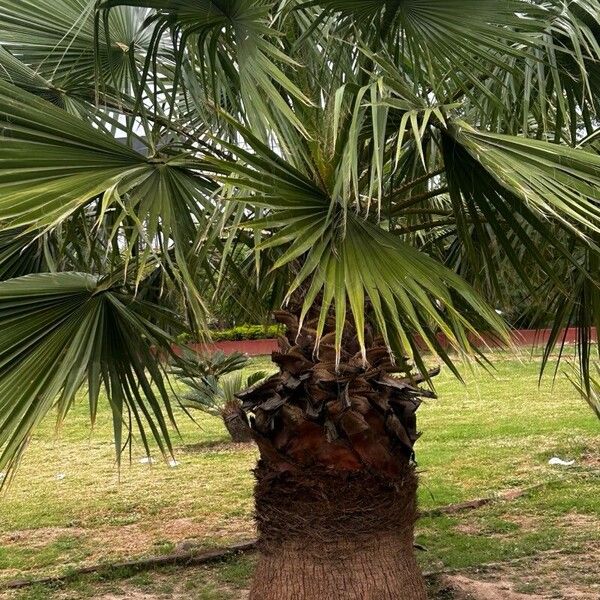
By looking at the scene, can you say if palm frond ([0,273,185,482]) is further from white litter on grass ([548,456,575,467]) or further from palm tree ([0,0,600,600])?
white litter on grass ([548,456,575,467])

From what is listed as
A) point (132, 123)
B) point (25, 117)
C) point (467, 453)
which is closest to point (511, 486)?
point (467, 453)

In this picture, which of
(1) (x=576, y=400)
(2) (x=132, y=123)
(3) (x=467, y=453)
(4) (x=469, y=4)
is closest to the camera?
(4) (x=469, y=4)

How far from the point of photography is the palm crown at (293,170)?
9.72 feet

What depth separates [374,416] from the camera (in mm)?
3635

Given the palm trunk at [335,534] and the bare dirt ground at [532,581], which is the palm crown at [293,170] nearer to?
the palm trunk at [335,534]

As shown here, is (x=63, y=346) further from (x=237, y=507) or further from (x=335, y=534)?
(x=237, y=507)

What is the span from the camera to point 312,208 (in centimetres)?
324

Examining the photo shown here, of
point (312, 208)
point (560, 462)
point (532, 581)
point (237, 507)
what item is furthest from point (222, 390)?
point (312, 208)

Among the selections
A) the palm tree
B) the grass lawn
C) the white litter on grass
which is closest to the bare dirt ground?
the grass lawn

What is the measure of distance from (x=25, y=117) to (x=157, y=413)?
1.38 metres

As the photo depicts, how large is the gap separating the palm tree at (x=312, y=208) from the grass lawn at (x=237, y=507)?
44 centimetres

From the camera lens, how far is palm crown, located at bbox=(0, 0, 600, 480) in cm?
296

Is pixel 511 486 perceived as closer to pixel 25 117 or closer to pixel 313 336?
pixel 313 336

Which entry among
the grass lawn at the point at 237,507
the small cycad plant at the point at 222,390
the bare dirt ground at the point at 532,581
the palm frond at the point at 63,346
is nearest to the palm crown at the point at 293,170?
the palm frond at the point at 63,346
